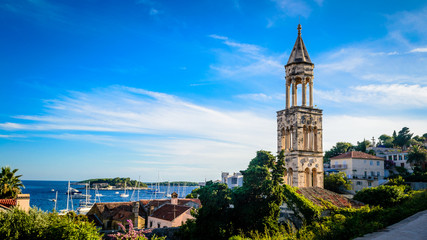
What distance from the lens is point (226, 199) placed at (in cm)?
2361

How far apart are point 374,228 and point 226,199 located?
47.8 feet

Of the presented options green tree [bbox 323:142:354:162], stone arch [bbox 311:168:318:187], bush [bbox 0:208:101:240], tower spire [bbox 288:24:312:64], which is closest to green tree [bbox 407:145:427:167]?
green tree [bbox 323:142:354:162]

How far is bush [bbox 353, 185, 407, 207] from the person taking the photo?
24609mm

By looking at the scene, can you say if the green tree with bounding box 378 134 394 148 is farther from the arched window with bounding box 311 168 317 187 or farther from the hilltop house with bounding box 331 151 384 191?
the arched window with bounding box 311 168 317 187

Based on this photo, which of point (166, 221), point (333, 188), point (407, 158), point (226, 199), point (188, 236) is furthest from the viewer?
point (407, 158)

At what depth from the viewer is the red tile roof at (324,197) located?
25122 mm

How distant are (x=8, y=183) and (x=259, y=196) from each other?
33.2 metres

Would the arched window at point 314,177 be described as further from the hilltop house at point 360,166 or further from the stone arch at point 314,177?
the hilltop house at point 360,166

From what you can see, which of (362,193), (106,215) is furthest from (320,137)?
(106,215)

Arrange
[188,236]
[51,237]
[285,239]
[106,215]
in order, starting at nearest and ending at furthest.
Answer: [285,239] < [51,237] < [188,236] < [106,215]

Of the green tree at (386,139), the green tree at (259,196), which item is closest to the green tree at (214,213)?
the green tree at (259,196)

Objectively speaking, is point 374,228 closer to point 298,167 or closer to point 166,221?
point 298,167

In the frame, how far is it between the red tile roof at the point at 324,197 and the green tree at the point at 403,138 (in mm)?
80348

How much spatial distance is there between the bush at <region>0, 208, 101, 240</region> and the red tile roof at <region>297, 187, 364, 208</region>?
16242 mm
